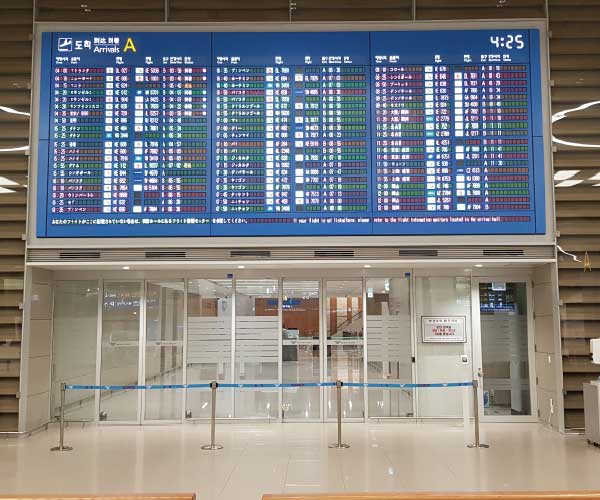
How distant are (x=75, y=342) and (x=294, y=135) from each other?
472 cm

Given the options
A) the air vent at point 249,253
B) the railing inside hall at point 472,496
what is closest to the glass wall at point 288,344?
the air vent at point 249,253

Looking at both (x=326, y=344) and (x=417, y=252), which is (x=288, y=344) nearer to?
(x=326, y=344)

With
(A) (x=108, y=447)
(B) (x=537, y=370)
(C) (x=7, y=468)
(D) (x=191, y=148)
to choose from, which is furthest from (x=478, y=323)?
(C) (x=7, y=468)

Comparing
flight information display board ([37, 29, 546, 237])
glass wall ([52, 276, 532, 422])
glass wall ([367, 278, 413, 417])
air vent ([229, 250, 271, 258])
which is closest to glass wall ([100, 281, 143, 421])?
glass wall ([52, 276, 532, 422])

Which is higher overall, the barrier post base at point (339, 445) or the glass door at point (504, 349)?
the glass door at point (504, 349)

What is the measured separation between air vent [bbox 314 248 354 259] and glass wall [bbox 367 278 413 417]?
4.38 ft

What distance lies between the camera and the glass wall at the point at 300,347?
9.16 m

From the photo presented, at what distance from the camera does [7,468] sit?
643 centimetres

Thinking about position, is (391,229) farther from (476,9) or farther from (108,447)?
(108,447)

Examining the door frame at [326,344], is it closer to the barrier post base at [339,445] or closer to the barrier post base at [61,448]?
the barrier post base at [339,445]

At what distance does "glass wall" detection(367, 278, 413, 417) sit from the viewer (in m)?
9.12

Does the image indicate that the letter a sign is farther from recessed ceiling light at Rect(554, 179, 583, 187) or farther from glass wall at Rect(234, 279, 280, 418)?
recessed ceiling light at Rect(554, 179, 583, 187)

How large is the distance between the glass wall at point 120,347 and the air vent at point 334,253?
3.11 m

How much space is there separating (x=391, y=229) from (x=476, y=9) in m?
3.41
